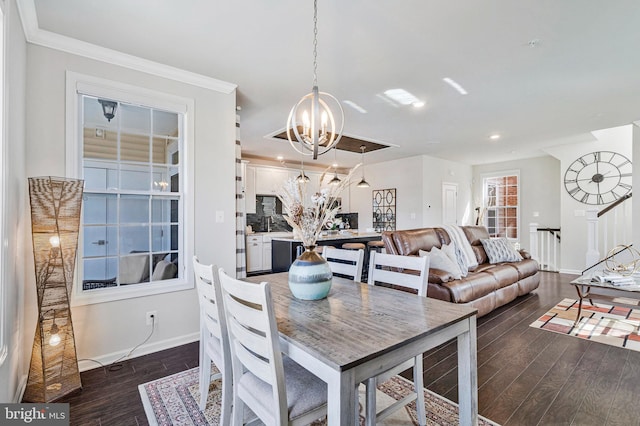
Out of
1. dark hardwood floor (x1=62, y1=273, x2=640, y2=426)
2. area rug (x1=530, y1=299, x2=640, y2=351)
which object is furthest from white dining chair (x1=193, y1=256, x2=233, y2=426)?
area rug (x1=530, y1=299, x2=640, y2=351)

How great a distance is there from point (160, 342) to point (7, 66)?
228cm

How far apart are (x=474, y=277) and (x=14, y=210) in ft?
13.5

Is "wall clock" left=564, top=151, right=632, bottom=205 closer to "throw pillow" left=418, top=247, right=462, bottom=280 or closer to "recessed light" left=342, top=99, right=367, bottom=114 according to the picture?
"throw pillow" left=418, top=247, right=462, bottom=280

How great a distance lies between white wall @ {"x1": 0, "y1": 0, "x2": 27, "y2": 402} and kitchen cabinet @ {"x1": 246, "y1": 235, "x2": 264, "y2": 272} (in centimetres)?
428

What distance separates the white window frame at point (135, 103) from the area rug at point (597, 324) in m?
3.78

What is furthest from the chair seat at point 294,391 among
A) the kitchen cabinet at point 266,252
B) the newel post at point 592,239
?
the newel post at point 592,239

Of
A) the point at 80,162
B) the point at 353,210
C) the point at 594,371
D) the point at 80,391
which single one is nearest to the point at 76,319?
the point at 80,391

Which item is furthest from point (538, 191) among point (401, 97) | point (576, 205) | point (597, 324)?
point (401, 97)

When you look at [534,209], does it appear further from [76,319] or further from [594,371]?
[76,319]

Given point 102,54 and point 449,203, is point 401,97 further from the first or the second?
point 449,203

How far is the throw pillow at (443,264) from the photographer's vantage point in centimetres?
341

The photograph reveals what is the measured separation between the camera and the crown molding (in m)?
2.09

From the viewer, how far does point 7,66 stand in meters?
1.69

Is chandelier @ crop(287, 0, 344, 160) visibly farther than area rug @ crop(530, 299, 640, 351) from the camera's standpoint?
No
